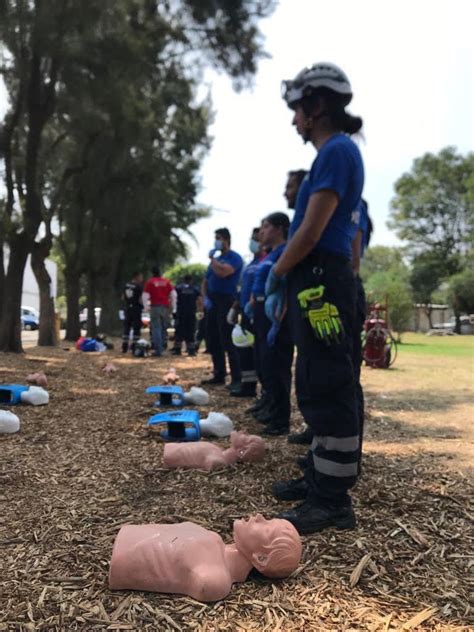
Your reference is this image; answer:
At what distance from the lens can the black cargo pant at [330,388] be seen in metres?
2.45

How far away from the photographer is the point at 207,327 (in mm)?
7867

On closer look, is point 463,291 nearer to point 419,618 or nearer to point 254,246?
point 254,246

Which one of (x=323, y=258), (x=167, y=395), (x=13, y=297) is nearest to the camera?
(x=323, y=258)

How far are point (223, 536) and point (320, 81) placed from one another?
77.8 inches

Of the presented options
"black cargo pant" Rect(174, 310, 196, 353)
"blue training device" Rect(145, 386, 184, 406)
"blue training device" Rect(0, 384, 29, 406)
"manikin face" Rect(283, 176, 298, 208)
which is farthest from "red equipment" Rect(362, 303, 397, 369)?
"manikin face" Rect(283, 176, 298, 208)

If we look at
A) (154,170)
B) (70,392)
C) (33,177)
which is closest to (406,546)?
(70,392)

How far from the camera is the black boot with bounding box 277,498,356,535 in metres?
2.45

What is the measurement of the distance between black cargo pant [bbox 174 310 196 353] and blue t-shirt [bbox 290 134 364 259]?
35.7 feet

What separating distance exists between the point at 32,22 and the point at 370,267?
83202mm

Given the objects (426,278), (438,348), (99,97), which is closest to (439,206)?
(426,278)

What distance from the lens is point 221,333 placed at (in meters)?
7.12

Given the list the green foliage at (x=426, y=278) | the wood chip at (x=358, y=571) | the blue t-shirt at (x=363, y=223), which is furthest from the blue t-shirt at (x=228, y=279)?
the green foliage at (x=426, y=278)

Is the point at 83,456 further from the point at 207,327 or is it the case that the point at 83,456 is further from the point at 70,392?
the point at 207,327

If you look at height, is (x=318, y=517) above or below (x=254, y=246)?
below
